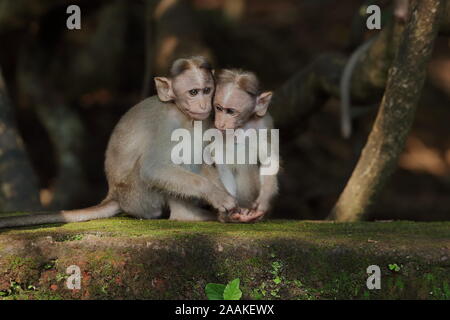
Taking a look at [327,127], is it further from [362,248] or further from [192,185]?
[362,248]

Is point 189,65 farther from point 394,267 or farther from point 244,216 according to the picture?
point 394,267

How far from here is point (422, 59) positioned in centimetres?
627

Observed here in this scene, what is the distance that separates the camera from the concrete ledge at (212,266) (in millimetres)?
4727

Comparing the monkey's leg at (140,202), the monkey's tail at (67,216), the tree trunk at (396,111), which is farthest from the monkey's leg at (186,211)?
the tree trunk at (396,111)

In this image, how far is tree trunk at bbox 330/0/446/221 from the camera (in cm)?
617

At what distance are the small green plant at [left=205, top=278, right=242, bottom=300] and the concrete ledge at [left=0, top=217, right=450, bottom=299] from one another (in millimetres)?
66

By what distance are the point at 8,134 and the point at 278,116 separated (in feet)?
9.36

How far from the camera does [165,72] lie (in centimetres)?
884

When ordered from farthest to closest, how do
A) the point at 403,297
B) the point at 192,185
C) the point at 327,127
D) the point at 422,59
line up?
the point at 327,127, the point at 422,59, the point at 192,185, the point at 403,297

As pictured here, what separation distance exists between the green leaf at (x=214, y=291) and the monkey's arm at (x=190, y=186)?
3.99 ft

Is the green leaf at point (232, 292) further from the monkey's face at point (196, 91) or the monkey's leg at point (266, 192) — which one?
the monkey's face at point (196, 91)

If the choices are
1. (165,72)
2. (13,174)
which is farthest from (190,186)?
(165,72)

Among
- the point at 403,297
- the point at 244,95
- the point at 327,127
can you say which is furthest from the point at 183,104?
the point at 327,127

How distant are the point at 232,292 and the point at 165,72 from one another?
4564mm
